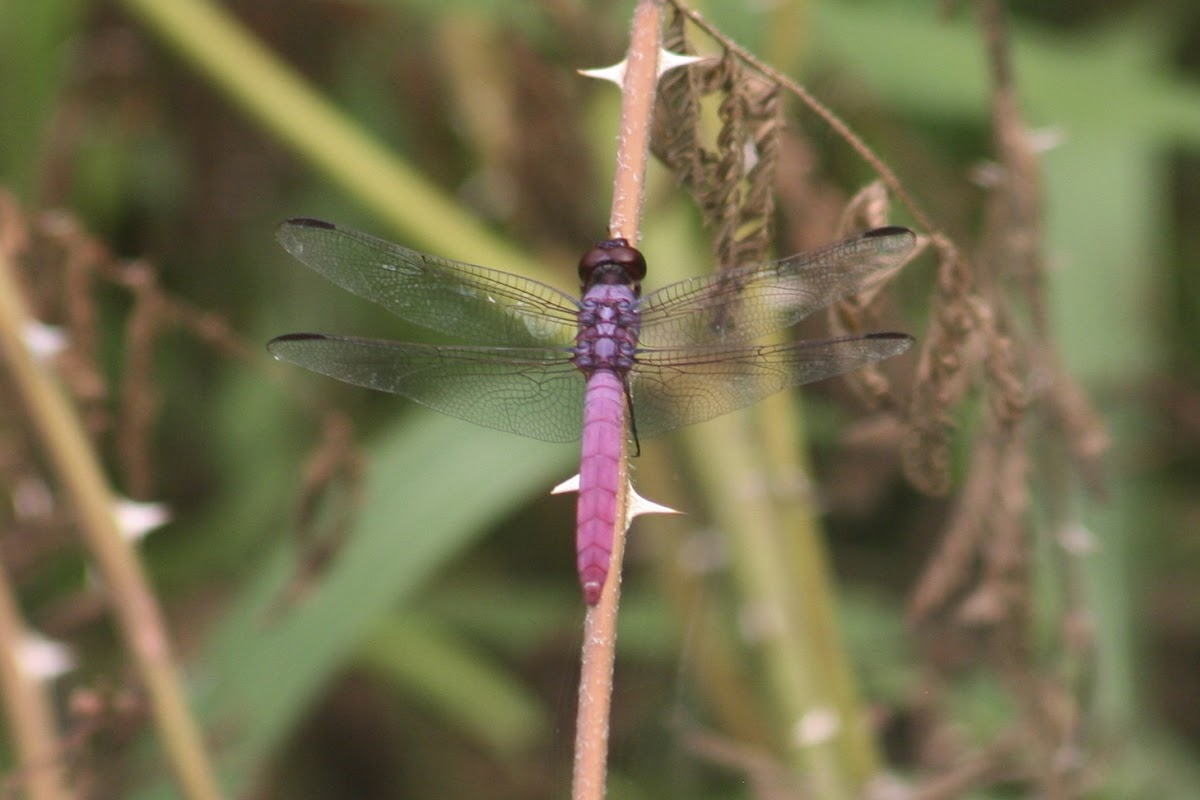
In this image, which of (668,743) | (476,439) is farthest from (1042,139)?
(476,439)

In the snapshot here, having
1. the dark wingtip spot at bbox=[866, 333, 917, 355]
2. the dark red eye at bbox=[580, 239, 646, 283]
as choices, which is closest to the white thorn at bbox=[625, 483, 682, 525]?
the dark red eye at bbox=[580, 239, 646, 283]

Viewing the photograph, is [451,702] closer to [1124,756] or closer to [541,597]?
[541,597]

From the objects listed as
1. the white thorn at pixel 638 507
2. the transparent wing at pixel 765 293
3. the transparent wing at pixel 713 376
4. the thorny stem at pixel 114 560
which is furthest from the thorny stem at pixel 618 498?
the thorny stem at pixel 114 560

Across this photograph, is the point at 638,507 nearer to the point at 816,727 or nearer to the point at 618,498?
the point at 618,498

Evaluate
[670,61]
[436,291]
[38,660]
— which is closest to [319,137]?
[436,291]

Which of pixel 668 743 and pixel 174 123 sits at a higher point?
pixel 174 123

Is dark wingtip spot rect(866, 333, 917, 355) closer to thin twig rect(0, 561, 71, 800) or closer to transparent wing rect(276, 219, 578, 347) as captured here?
transparent wing rect(276, 219, 578, 347)

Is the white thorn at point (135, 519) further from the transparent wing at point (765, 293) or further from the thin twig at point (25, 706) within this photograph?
the transparent wing at point (765, 293)
